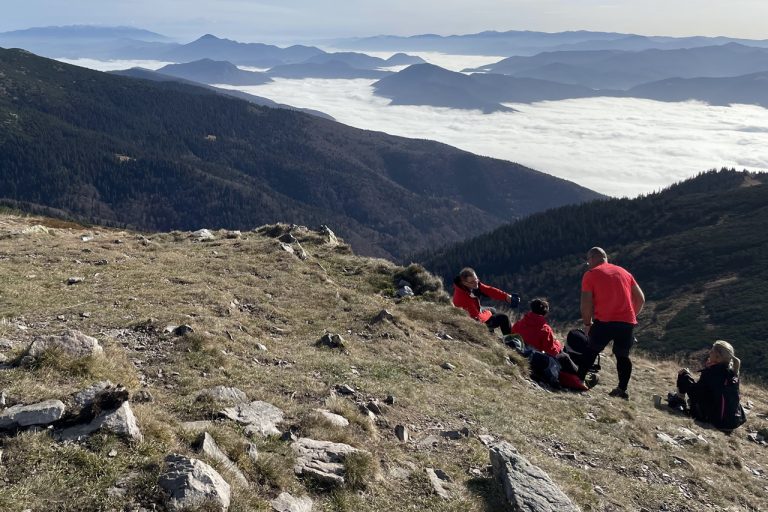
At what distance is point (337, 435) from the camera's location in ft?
24.4

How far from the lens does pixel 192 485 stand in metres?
5.20

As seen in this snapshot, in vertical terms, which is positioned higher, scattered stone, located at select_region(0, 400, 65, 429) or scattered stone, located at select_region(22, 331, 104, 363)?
scattered stone, located at select_region(0, 400, 65, 429)

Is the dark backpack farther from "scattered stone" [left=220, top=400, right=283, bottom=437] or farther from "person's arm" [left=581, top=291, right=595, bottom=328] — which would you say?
"scattered stone" [left=220, top=400, right=283, bottom=437]

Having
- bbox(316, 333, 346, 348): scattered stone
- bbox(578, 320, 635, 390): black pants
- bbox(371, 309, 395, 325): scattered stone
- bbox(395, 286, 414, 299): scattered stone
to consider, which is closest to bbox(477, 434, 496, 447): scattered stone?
bbox(316, 333, 346, 348): scattered stone

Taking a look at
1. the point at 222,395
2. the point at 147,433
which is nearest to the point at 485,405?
the point at 222,395

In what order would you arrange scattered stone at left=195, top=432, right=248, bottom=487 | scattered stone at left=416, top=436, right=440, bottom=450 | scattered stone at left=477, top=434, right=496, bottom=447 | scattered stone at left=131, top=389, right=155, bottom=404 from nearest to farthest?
scattered stone at left=195, top=432, right=248, bottom=487, scattered stone at left=131, top=389, right=155, bottom=404, scattered stone at left=416, top=436, right=440, bottom=450, scattered stone at left=477, top=434, right=496, bottom=447

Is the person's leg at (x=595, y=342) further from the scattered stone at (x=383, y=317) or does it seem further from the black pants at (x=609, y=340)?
the scattered stone at (x=383, y=317)

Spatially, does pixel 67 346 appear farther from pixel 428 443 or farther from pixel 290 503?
pixel 428 443

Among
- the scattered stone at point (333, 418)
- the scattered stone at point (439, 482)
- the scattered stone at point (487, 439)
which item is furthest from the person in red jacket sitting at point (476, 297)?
the scattered stone at point (439, 482)

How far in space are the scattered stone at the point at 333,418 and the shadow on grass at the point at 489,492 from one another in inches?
80.4

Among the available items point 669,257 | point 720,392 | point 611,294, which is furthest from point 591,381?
point 669,257

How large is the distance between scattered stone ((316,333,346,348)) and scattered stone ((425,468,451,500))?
557cm

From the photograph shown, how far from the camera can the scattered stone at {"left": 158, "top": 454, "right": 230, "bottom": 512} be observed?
509 centimetres

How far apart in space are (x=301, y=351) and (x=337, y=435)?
4.86 m
